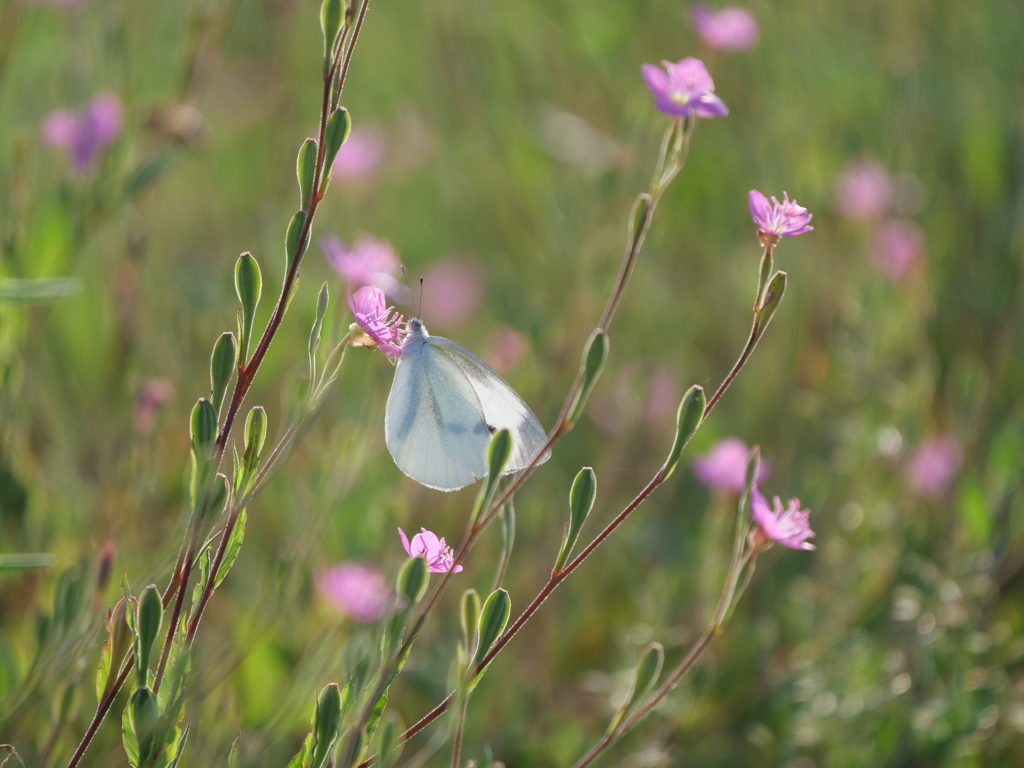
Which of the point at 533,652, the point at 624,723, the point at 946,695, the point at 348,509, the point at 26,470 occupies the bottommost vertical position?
the point at 533,652

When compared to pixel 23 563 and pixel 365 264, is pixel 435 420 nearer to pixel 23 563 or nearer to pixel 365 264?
pixel 365 264

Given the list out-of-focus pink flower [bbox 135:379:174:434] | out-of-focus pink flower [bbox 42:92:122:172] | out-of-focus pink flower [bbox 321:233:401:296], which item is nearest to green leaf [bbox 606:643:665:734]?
out-of-focus pink flower [bbox 321:233:401:296]

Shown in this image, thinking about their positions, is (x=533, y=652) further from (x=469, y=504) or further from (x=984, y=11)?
(x=984, y=11)

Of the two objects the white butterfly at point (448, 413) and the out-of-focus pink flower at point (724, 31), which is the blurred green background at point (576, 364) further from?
the out-of-focus pink flower at point (724, 31)

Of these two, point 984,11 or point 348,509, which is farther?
point 984,11

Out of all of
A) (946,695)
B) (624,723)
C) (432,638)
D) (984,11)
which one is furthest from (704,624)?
(984,11)

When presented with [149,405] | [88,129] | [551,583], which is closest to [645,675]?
[551,583]
